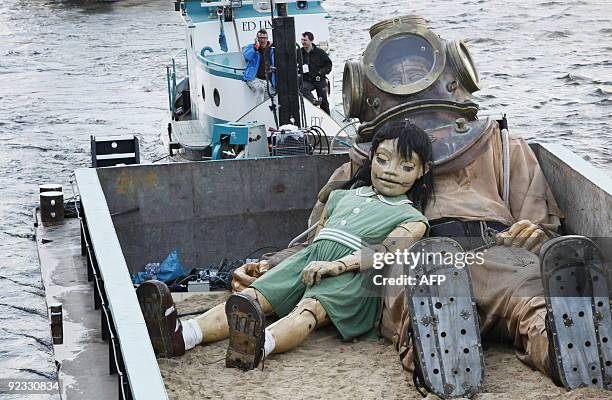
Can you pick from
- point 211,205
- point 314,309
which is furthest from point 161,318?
point 211,205

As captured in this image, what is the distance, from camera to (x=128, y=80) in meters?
27.7

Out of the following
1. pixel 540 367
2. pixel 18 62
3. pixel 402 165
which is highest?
pixel 402 165

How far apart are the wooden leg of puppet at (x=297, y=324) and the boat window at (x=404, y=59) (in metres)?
1.96

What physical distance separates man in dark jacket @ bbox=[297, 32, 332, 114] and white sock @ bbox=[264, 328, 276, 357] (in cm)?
968

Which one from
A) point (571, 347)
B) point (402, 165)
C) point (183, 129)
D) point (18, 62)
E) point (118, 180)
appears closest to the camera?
point (571, 347)

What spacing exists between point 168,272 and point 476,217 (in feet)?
6.77

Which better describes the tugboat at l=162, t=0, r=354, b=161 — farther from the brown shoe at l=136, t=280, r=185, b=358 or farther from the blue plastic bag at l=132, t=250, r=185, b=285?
the brown shoe at l=136, t=280, r=185, b=358

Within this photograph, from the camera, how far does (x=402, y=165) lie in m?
7.71

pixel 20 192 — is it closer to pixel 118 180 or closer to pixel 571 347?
pixel 118 180

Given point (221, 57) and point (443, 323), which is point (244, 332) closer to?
point (443, 323)

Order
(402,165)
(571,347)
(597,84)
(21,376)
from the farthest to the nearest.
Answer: (597,84)
(21,376)
(402,165)
(571,347)

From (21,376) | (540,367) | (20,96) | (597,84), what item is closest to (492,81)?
(597,84)

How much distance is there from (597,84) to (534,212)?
18.4 metres

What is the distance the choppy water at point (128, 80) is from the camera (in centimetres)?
1691
